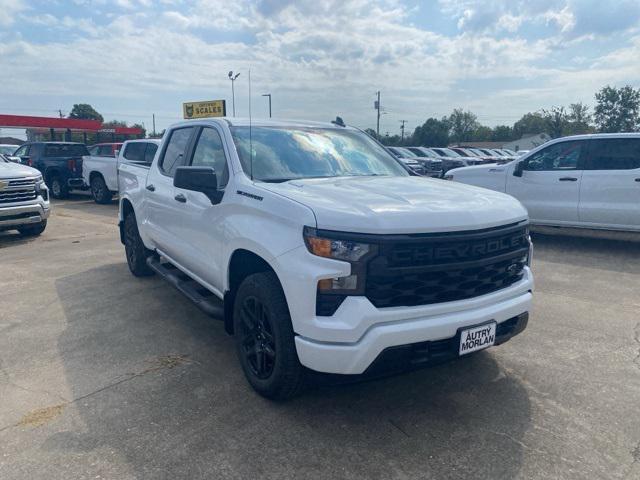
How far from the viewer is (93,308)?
5.24 metres

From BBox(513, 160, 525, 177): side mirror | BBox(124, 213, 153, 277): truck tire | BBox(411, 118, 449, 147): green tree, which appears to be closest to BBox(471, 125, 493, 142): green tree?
BBox(411, 118, 449, 147): green tree

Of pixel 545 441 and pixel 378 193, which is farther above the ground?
pixel 378 193

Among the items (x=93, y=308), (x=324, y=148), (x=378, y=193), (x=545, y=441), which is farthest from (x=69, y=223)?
(x=545, y=441)

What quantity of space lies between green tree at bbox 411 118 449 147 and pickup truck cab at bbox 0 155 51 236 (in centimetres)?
6442

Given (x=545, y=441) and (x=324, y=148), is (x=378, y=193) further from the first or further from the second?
(x=545, y=441)

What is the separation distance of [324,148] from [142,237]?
2.74 meters

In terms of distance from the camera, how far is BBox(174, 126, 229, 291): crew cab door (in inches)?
150

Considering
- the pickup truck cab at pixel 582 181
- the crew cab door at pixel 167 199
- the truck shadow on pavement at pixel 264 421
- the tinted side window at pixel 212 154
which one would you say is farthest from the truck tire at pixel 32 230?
the pickup truck cab at pixel 582 181

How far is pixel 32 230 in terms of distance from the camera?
9930mm

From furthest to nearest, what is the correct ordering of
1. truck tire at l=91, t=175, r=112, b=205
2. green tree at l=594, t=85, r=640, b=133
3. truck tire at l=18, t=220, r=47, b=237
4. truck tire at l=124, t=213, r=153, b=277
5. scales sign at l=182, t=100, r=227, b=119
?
green tree at l=594, t=85, r=640, b=133, scales sign at l=182, t=100, r=227, b=119, truck tire at l=91, t=175, r=112, b=205, truck tire at l=18, t=220, r=47, b=237, truck tire at l=124, t=213, r=153, b=277

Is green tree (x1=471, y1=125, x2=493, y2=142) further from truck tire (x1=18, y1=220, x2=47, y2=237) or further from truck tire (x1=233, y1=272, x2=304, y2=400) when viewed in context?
truck tire (x1=233, y1=272, x2=304, y2=400)

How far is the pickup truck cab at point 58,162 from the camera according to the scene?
16.5m

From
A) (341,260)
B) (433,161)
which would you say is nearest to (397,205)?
(341,260)

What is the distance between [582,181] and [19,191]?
960 centimetres
